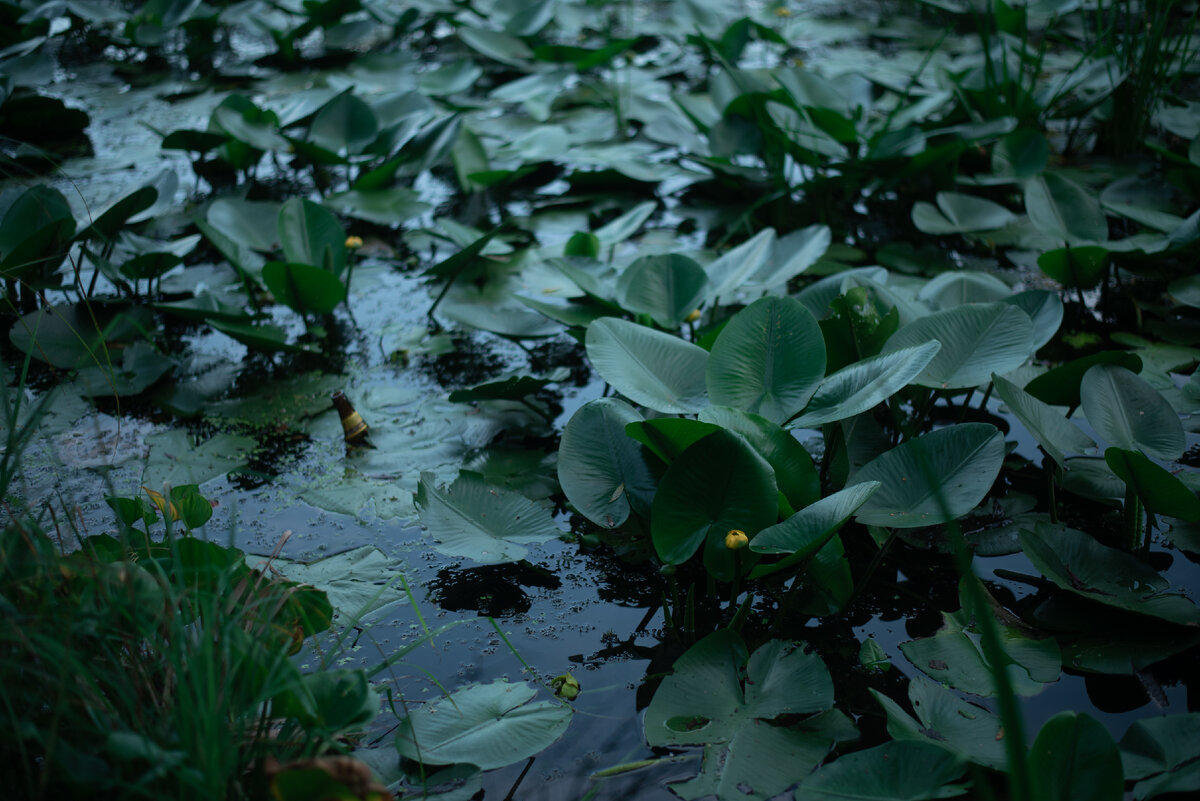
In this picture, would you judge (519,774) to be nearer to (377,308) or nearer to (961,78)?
(377,308)

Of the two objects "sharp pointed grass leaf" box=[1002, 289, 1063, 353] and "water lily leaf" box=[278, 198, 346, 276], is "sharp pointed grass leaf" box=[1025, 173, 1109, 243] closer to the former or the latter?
"sharp pointed grass leaf" box=[1002, 289, 1063, 353]

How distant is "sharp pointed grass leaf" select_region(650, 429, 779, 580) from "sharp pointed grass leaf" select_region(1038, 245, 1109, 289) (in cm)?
97

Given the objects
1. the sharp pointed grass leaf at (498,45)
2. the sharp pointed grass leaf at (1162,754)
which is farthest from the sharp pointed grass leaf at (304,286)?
the sharp pointed grass leaf at (498,45)

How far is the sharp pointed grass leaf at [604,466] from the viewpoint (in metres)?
1.18

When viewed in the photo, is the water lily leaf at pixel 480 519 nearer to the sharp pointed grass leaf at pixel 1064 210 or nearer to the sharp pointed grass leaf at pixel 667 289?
the sharp pointed grass leaf at pixel 667 289

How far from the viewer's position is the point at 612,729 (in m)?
1.01

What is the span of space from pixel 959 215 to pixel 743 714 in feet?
4.78

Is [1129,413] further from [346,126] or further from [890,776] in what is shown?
[346,126]

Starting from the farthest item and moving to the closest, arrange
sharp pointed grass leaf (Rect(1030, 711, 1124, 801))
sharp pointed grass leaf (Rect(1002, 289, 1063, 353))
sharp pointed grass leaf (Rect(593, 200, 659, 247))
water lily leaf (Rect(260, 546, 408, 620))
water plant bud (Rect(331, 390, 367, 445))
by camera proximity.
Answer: sharp pointed grass leaf (Rect(593, 200, 659, 247))
water plant bud (Rect(331, 390, 367, 445))
sharp pointed grass leaf (Rect(1002, 289, 1063, 353))
water lily leaf (Rect(260, 546, 408, 620))
sharp pointed grass leaf (Rect(1030, 711, 1124, 801))

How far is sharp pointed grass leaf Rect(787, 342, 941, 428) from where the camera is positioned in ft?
3.60

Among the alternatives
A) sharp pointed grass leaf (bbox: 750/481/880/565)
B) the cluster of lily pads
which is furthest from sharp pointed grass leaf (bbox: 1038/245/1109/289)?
sharp pointed grass leaf (bbox: 750/481/880/565)

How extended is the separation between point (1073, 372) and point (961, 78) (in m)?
1.54

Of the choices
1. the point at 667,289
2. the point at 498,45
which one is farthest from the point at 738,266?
the point at 498,45

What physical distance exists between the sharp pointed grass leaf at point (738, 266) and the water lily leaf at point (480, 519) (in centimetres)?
55
